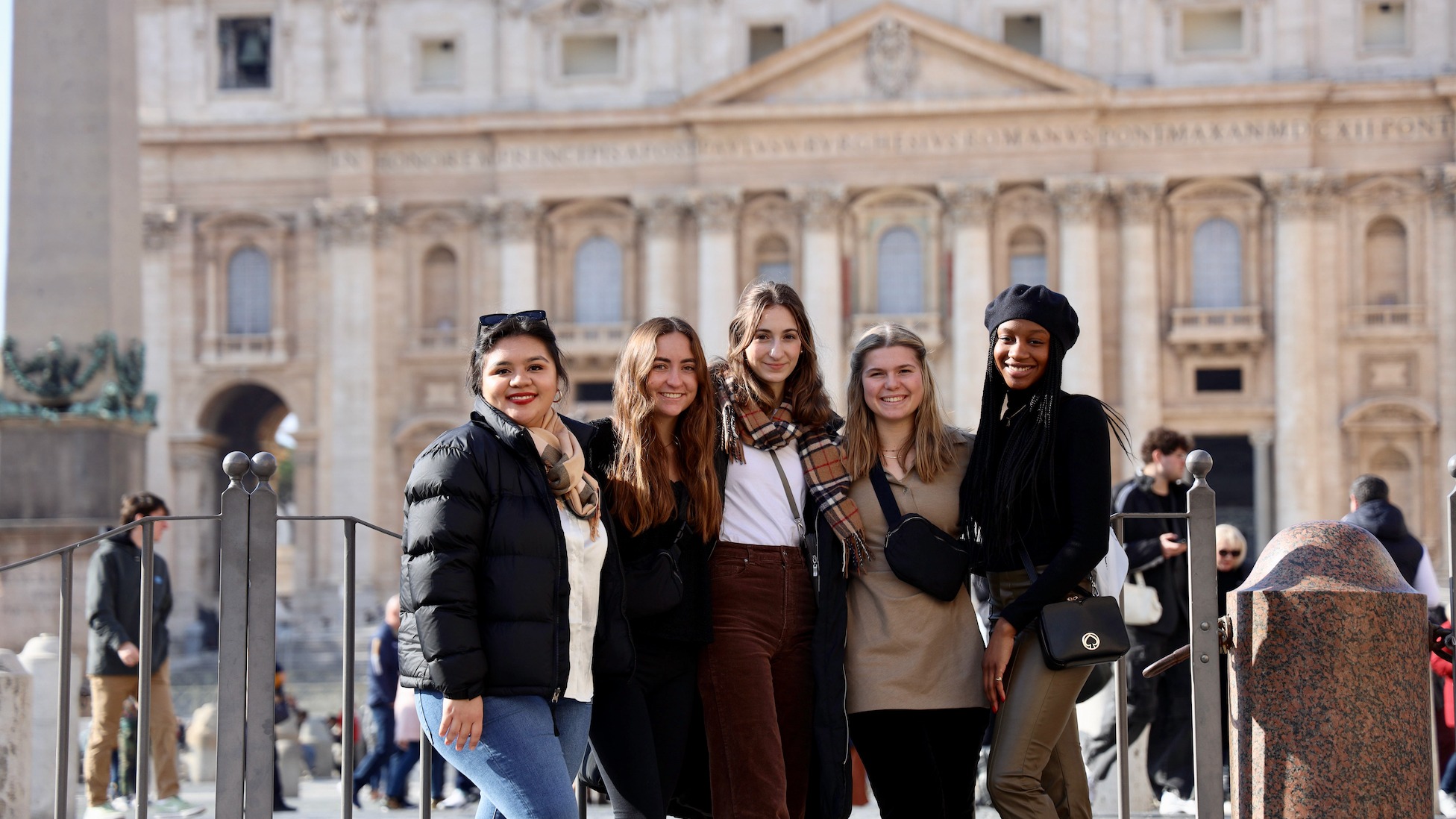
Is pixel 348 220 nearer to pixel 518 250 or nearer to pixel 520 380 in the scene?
pixel 518 250

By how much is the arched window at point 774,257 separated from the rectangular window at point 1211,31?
10.0 metres


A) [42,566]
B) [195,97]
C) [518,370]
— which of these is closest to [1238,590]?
[518,370]

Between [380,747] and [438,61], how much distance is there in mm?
28218

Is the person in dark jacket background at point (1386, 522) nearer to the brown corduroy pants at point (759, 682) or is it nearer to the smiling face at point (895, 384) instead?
the smiling face at point (895, 384)

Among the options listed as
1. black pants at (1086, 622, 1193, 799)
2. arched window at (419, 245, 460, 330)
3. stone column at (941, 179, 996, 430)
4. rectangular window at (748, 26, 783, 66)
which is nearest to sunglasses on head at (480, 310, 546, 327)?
black pants at (1086, 622, 1193, 799)

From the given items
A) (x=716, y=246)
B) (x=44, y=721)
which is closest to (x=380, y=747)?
(x=44, y=721)

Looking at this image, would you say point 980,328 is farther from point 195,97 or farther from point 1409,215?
point 195,97

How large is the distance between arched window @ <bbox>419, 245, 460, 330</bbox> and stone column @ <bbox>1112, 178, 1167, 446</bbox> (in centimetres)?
1531

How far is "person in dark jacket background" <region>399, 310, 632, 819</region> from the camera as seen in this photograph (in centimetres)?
458

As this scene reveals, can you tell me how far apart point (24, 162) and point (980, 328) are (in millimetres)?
24706

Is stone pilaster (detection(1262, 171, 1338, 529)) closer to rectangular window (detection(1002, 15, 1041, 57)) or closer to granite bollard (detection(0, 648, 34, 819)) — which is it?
rectangular window (detection(1002, 15, 1041, 57))

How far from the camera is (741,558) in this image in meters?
5.22

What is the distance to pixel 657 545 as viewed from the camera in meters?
5.19

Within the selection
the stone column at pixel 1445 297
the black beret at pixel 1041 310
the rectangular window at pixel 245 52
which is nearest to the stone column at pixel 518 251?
the rectangular window at pixel 245 52
